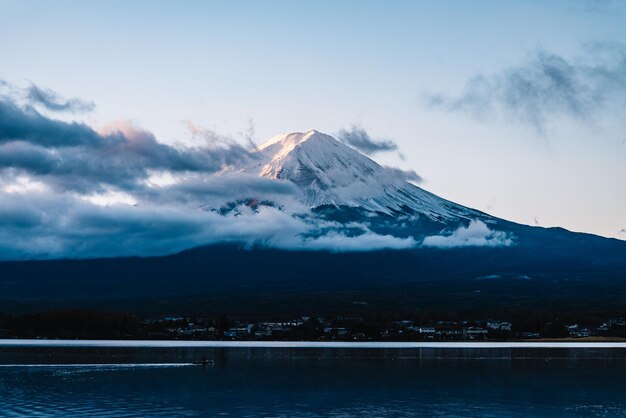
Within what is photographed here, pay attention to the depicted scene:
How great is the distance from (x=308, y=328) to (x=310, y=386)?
7258cm

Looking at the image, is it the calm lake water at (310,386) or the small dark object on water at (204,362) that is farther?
the small dark object on water at (204,362)

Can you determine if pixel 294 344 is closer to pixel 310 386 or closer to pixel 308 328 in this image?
pixel 308 328

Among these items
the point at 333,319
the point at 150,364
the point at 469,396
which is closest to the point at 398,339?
the point at 333,319

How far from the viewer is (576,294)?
168m

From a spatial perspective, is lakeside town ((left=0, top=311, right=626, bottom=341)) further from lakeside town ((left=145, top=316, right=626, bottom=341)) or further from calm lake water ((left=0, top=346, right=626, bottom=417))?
calm lake water ((left=0, top=346, right=626, bottom=417))

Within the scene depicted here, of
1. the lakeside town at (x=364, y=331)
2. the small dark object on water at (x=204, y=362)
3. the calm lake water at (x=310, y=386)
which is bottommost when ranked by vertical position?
the calm lake water at (x=310, y=386)

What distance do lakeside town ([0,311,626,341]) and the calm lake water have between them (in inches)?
1696

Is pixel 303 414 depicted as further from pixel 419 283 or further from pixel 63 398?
pixel 419 283

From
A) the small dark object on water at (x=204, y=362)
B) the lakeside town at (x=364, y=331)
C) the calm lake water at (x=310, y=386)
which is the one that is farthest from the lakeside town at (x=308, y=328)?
the small dark object on water at (x=204, y=362)

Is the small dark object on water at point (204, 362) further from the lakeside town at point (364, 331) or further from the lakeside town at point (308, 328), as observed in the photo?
the lakeside town at point (364, 331)

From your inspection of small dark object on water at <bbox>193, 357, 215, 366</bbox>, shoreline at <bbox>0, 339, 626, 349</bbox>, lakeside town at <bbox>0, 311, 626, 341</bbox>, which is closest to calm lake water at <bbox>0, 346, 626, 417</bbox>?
small dark object on water at <bbox>193, 357, 215, 366</bbox>

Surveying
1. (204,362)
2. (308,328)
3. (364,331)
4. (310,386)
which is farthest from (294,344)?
(310,386)

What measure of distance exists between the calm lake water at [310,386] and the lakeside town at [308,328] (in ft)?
141

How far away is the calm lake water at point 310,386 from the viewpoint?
3866cm
